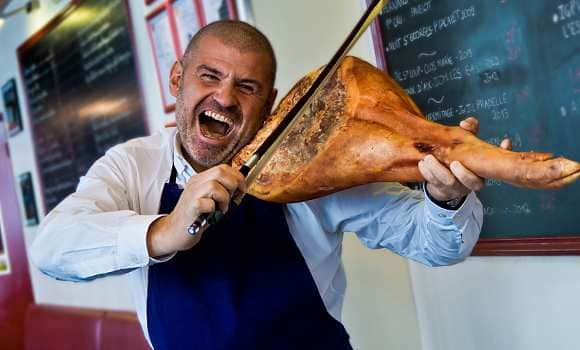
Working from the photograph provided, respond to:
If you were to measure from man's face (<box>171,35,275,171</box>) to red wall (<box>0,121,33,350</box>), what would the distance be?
10.4 feet

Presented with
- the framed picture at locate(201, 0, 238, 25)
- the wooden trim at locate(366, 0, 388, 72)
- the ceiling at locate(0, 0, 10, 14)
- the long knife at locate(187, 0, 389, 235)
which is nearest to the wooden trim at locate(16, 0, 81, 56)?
the ceiling at locate(0, 0, 10, 14)

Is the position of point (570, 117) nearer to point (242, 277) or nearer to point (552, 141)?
point (552, 141)

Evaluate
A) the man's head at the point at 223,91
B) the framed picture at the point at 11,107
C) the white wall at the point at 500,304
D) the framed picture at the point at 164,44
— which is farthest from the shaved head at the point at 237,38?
the framed picture at the point at 11,107

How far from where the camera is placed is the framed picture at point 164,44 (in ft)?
7.82

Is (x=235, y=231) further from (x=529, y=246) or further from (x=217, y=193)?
(x=529, y=246)

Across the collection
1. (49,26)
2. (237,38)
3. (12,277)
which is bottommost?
(12,277)

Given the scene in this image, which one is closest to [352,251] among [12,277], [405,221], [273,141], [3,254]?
[405,221]

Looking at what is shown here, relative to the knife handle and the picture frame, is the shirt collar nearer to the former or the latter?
the knife handle

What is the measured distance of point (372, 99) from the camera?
0.99 m

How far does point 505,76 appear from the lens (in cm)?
140

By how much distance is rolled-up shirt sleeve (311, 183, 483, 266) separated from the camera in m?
1.07

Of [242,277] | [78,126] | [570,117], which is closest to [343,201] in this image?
[242,277]

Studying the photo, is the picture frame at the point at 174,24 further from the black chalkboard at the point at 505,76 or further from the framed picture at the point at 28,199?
the framed picture at the point at 28,199

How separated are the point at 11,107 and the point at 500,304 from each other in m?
3.39
